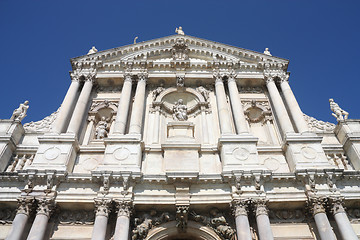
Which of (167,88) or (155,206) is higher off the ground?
(167,88)

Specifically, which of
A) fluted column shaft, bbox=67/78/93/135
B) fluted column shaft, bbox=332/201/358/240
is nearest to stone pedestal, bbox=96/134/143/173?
fluted column shaft, bbox=67/78/93/135

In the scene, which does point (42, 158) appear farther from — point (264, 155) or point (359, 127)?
point (359, 127)

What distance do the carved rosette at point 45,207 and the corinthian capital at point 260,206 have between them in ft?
23.4

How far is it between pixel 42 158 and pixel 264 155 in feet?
29.9

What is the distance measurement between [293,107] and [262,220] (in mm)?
6602

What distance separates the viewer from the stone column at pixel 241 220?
32.5 ft

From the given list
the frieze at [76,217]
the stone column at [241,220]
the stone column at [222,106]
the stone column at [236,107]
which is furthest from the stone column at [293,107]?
the frieze at [76,217]

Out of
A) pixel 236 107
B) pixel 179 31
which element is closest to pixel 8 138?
pixel 236 107

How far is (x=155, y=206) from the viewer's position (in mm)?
11047

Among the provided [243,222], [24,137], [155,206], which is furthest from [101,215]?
[24,137]

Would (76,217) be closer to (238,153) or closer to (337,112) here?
(238,153)

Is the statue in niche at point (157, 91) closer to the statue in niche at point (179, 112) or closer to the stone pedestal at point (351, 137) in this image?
the statue in niche at point (179, 112)

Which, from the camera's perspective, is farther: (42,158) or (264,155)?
(264,155)

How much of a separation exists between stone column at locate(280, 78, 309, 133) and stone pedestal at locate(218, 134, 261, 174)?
2599 mm
